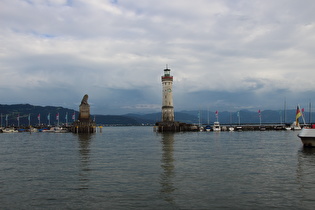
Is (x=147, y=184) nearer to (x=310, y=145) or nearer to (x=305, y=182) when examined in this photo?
(x=305, y=182)

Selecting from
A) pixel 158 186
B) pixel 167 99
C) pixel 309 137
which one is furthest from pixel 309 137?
pixel 167 99

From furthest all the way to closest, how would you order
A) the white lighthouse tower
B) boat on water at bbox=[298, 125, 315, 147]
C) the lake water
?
the white lighthouse tower, boat on water at bbox=[298, 125, 315, 147], the lake water

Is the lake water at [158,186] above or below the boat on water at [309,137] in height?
below

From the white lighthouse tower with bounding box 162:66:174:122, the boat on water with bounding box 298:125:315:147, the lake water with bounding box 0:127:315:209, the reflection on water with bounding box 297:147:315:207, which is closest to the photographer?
the lake water with bounding box 0:127:315:209

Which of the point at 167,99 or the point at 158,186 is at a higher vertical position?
the point at 167,99

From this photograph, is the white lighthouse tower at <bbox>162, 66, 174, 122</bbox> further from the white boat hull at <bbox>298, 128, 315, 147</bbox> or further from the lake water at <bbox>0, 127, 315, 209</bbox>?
the lake water at <bbox>0, 127, 315, 209</bbox>

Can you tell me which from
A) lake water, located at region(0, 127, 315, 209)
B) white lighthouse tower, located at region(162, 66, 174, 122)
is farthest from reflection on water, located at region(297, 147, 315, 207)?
white lighthouse tower, located at region(162, 66, 174, 122)

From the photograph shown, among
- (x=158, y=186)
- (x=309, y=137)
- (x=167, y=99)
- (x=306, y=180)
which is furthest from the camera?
(x=167, y=99)

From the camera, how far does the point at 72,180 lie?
2541cm

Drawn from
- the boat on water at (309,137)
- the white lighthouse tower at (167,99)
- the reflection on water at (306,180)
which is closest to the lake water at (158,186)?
the reflection on water at (306,180)

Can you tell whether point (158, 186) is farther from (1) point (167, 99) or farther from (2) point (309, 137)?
(1) point (167, 99)

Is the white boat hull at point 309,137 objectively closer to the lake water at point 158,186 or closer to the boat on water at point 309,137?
the boat on water at point 309,137

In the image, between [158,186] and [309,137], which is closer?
[158,186]

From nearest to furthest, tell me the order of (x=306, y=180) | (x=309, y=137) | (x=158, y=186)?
(x=158, y=186)
(x=306, y=180)
(x=309, y=137)
